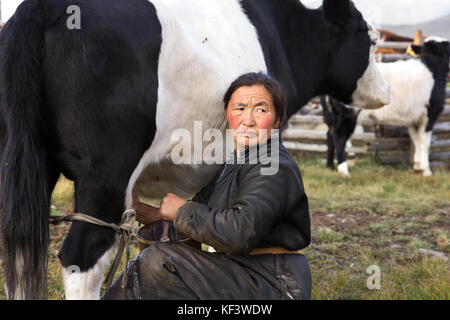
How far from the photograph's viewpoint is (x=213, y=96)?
2166 millimetres

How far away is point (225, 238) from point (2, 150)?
2.87 ft

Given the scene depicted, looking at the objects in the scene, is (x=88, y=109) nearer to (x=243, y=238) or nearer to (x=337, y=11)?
(x=243, y=238)

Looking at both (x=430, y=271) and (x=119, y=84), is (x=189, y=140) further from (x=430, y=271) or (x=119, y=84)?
(x=430, y=271)

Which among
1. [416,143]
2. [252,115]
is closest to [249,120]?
[252,115]

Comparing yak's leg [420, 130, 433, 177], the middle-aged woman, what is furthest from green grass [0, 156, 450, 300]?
the middle-aged woman

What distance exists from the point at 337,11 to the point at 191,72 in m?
1.77

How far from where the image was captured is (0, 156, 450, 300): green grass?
3041 millimetres

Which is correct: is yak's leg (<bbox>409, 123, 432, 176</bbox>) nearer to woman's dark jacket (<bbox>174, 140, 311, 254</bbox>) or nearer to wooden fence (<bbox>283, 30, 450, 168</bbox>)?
wooden fence (<bbox>283, 30, 450, 168</bbox>)

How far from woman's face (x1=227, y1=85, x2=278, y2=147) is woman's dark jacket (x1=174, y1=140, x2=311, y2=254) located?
0.06 m

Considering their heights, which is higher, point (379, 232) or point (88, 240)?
point (88, 240)

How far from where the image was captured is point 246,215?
167 cm

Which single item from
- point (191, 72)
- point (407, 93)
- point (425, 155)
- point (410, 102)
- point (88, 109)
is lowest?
point (425, 155)

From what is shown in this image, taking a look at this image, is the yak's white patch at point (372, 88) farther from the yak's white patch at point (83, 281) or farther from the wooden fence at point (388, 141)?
the wooden fence at point (388, 141)

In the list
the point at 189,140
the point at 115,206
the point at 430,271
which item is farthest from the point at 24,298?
the point at 430,271
